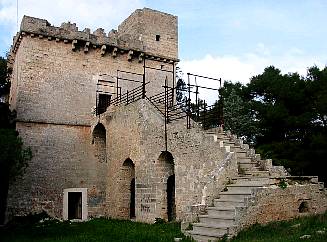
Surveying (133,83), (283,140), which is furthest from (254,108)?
(133,83)

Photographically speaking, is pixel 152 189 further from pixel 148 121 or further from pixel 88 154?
pixel 88 154

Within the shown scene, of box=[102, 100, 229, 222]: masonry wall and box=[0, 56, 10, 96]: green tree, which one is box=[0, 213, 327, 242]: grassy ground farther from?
box=[0, 56, 10, 96]: green tree

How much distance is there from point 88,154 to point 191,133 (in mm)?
7378

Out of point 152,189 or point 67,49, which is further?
point 67,49

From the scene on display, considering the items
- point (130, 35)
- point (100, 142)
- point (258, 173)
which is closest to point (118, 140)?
point (100, 142)

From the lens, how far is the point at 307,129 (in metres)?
23.4

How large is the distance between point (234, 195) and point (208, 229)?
4.35 ft

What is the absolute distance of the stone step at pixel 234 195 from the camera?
32.9 ft

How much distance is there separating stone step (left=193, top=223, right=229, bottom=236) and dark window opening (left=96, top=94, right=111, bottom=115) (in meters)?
10.9

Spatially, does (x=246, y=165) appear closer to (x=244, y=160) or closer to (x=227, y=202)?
(x=244, y=160)

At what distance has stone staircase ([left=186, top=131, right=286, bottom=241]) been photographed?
9250mm

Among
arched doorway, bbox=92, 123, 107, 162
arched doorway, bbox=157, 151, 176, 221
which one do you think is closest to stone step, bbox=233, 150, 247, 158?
arched doorway, bbox=157, 151, 176, 221

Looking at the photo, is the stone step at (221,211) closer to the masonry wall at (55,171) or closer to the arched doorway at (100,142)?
the masonry wall at (55,171)

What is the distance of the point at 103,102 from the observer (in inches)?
789
